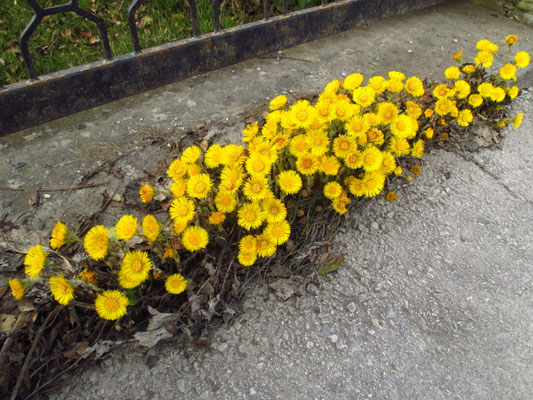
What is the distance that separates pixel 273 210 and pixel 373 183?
0.46 m

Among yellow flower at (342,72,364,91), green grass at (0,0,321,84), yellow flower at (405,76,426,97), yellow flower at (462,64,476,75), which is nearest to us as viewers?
yellow flower at (342,72,364,91)

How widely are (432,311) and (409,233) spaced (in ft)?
1.36

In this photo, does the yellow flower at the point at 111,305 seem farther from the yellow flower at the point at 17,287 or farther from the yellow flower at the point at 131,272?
the yellow flower at the point at 17,287

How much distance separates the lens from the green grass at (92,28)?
2934mm

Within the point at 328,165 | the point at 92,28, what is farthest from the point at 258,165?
the point at 92,28

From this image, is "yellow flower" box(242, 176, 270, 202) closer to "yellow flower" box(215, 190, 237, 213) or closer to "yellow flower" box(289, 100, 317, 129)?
"yellow flower" box(215, 190, 237, 213)

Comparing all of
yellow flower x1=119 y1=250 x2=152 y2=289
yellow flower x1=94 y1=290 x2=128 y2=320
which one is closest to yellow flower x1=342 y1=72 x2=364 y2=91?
yellow flower x1=119 y1=250 x2=152 y2=289

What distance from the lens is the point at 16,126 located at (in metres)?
2.19

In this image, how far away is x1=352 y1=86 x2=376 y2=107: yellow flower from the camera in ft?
6.04

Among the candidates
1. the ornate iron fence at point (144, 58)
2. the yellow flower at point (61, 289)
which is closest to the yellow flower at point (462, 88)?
the ornate iron fence at point (144, 58)

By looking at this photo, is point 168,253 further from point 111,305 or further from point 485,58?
point 485,58

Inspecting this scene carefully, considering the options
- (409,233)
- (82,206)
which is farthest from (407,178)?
(82,206)

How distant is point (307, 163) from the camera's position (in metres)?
1.66

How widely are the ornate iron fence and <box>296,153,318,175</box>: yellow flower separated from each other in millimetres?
1268
